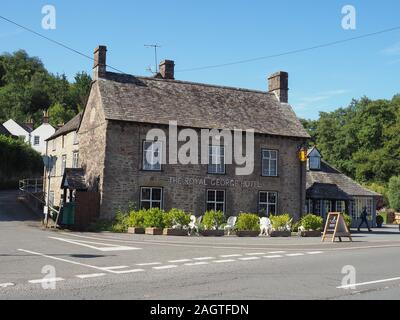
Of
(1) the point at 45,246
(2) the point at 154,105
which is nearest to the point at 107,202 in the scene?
(2) the point at 154,105

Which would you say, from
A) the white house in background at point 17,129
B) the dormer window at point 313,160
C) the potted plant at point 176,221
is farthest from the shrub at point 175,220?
the white house in background at point 17,129

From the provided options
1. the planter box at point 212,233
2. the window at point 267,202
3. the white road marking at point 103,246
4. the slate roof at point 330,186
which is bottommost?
the planter box at point 212,233

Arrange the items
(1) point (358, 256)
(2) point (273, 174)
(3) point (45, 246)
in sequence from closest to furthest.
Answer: (1) point (358, 256) < (3) point (45, 246) < (2) point (273, 174)

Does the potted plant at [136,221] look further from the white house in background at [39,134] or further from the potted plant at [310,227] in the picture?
the white house in background at [39,134]

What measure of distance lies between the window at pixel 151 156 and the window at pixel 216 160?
336cm

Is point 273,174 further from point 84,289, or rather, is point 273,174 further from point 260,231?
point 84,289

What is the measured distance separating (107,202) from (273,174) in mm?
11278

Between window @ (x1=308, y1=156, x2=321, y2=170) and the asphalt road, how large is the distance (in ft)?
69.9

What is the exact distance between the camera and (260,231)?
27734 mm

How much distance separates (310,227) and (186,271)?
17.7m

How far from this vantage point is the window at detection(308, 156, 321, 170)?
40.2m

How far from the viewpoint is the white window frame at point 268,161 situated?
33.0 m

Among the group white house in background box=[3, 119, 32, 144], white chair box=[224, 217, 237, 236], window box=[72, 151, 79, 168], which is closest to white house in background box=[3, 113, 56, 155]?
white house in background box=[3, 119, 32, 144]
